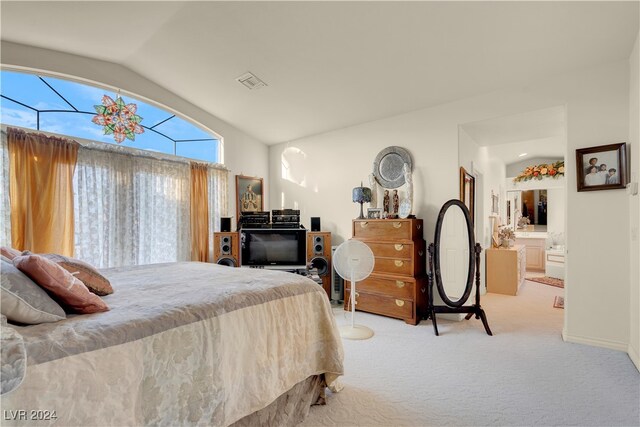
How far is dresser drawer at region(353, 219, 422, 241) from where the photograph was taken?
342cm

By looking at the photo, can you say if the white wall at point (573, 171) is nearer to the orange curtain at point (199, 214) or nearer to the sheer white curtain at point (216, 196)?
the sheer white curtain at point (216, 196)

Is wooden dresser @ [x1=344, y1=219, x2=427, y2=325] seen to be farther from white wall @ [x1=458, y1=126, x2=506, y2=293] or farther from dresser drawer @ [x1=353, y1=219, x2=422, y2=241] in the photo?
white wall @ [x1=458, y1=126, x2=506, y2=293]

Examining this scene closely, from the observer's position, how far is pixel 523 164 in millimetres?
6996

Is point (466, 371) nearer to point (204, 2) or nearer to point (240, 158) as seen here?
point (204, 2)

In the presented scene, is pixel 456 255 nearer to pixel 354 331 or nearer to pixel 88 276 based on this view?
pixel 354 331

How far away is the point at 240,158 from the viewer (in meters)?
4.87

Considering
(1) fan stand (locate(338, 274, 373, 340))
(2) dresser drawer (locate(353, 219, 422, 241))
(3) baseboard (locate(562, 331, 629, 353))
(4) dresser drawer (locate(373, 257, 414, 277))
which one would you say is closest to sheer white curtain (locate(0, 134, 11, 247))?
(1) fan stand (locate(338, 274, 373, 340))

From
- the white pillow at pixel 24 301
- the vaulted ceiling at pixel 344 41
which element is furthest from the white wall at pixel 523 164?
the white pillow at pixel 24 301

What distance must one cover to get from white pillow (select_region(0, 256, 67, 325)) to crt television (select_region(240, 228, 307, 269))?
312 centimetres

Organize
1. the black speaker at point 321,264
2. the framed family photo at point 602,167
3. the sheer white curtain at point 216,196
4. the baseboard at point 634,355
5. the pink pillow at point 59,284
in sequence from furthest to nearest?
the sheer white curtain at point 216,196
the black speaker at point 321,264
the framed family photo at point 602,167
the baseboard at point 634,355
the pink pillow at point 59,284

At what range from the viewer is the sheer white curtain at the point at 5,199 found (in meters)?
2.70

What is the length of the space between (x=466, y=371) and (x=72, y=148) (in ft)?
13.8

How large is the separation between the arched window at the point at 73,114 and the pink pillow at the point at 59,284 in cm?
273

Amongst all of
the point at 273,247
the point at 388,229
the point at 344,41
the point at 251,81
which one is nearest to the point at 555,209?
the point at 388,229
